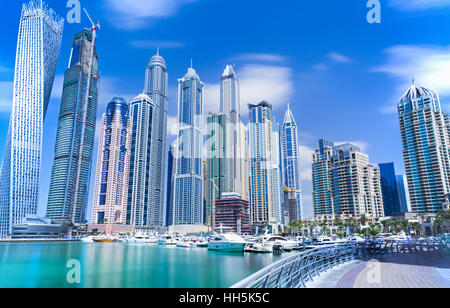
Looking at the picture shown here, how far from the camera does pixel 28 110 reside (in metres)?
57.8

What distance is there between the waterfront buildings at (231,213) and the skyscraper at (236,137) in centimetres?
867

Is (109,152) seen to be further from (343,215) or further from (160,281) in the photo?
(160,281)

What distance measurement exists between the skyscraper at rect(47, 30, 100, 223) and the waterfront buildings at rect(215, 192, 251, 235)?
4509cm

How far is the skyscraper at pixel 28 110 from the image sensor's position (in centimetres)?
5575

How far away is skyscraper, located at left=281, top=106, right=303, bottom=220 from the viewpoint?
13238 centimetres

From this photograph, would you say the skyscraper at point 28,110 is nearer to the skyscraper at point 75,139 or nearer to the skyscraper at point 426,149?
the skyscraper at point 75,139

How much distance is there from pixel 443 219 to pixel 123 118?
10092 cm

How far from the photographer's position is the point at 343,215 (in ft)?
208

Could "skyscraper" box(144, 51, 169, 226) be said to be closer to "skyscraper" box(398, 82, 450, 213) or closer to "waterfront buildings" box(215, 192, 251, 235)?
"waterfront buildings" box(215, 192, 251, 235)

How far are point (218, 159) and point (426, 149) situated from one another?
69672mm

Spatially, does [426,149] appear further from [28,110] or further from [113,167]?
[113,167]

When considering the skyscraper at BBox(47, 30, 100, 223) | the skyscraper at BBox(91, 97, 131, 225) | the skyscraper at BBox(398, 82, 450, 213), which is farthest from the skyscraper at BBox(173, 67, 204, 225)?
the skyscraper at BBox(398, 82, 450, 213)

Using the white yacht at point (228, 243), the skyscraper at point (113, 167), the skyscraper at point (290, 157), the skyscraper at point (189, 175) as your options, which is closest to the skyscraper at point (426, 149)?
the white yacht at point (228, 243)
